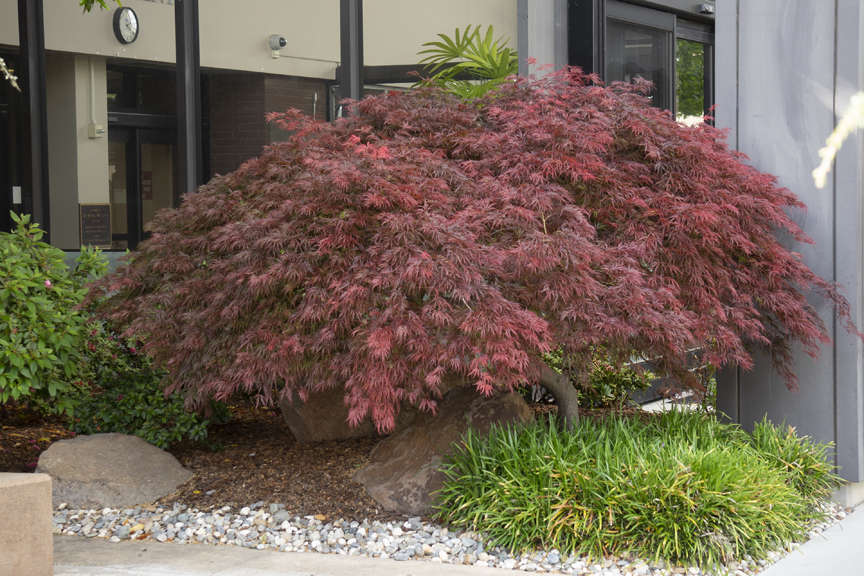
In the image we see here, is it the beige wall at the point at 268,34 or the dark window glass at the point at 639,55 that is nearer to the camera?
the beige wall at the point at 268,34

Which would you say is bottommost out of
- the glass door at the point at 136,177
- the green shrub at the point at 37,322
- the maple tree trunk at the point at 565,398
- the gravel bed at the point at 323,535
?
the gravel bed at the point at 323,535

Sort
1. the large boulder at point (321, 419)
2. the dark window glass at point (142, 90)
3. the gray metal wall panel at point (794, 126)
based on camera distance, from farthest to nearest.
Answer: the dark window glass at point (142, 90), the large boulder at point (321, 419), the gray metal wall panel at point (794, 126)

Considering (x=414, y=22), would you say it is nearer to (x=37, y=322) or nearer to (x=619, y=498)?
(x=37, y=322)

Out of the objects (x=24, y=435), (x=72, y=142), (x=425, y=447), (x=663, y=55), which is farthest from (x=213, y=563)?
(x=663, y=55)

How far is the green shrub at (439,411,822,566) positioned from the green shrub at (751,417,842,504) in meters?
0.35

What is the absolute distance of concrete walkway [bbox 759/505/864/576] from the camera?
4.27 m

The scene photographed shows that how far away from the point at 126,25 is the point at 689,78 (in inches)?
254

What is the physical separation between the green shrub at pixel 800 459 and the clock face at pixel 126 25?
626 cm

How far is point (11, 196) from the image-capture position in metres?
7.95

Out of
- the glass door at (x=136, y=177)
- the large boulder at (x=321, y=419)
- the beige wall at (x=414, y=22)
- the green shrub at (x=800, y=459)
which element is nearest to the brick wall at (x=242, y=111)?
the glass door at (x=136, y=177)

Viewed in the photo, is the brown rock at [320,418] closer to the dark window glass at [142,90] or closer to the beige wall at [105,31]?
the dark window glass at [142,90]

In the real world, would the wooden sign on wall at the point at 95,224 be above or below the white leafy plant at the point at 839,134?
below

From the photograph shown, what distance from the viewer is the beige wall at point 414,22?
8.97 m

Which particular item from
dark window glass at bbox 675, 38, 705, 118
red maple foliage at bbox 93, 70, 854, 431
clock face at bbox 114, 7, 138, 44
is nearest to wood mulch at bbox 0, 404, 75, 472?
red maple foliage at bbox 93, 70, 854, 431
